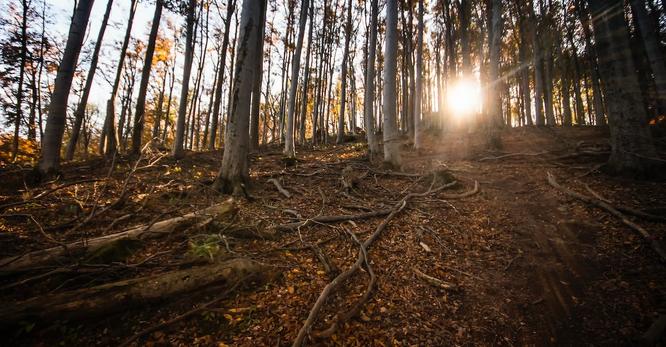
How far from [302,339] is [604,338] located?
278 centimetres

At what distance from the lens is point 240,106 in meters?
5.83

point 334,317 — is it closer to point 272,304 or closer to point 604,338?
point 272,304

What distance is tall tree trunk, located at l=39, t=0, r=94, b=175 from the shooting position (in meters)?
6.07

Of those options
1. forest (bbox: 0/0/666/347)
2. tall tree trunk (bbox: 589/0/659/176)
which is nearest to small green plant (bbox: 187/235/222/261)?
forest (bbox: 0/0/666/347)

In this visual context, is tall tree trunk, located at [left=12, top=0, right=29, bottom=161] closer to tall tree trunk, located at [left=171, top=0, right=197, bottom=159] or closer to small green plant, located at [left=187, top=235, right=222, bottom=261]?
tall tree trunk, located at [left=171, top=0, right=197, bottom=159]

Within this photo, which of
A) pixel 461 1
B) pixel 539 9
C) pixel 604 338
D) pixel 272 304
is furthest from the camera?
pixel 539 9

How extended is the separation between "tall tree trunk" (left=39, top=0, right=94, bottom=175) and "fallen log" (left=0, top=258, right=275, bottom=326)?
19.6 ft

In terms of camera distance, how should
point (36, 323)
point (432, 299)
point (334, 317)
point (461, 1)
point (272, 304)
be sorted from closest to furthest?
1. point (36, 323)
2. point (334, 317)
3. point (272, 304)
4. point (432, 299)
5. point (461, 1)

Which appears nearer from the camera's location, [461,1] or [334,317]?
[334,317]

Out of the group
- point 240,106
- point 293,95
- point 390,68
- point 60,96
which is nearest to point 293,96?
point 293,95

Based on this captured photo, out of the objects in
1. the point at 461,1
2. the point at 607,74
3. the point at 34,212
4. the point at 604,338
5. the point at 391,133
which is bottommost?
the point at 604,338

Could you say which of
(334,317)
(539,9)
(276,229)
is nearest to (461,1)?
(539,9)

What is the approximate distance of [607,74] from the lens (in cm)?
538

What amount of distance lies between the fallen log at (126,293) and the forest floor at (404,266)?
81mm
